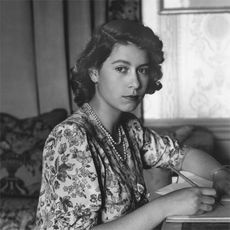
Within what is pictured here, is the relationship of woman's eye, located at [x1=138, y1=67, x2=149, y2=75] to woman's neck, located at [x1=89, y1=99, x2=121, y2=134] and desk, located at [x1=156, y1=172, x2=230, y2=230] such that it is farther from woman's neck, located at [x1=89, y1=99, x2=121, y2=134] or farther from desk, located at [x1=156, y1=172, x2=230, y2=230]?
desk, located at [x1=156, y1=172, x2=230, y2=230]

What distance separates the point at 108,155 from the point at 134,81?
0.23m

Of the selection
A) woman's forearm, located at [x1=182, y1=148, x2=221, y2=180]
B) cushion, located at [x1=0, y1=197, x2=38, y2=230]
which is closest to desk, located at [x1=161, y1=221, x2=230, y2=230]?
woman's forearm, located at [x1=182, y1=148, x2=221, y2=180]

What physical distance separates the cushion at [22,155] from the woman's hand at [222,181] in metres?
1.29

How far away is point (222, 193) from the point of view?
4.48 ft

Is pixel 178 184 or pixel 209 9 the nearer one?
pixel 178 184

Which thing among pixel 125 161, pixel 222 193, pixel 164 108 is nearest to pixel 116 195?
pixel 125 161

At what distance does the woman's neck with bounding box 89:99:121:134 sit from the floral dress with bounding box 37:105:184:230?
0.03 m

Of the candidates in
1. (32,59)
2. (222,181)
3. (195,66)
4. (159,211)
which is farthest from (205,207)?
(32,59)

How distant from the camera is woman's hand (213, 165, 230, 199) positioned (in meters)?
1.37

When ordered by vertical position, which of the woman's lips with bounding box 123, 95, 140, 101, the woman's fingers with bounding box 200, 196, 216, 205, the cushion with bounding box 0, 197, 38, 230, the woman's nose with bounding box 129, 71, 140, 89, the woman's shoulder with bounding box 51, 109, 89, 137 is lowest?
the cushion with bounding box 0, 197, 38, 230

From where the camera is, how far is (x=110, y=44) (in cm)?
132

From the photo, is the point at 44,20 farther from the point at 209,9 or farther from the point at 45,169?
the point at 45,169

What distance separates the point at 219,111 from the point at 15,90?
4.34 feet

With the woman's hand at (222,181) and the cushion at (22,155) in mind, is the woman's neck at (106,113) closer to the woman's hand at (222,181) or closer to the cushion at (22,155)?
the woman's hand at (222,181)
